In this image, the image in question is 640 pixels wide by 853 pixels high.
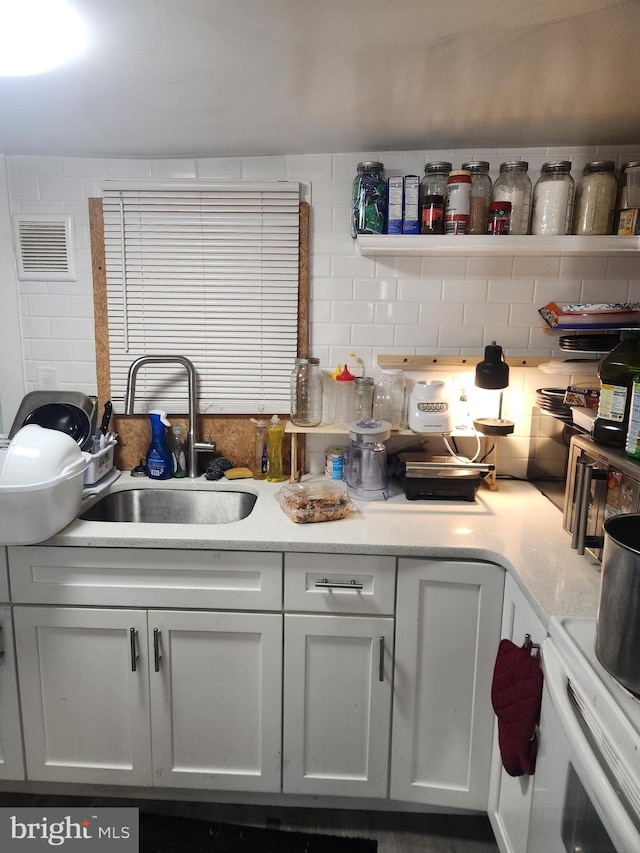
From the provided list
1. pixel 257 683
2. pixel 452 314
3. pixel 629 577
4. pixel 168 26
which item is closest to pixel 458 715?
pixel 257 683

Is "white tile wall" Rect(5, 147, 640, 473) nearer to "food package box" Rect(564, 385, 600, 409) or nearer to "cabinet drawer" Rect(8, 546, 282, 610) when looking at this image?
"food package box" Rect(564, 385, 600, 409)

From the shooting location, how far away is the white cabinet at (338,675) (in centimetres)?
158

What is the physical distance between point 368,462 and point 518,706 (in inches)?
35.4

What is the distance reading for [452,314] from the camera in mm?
2064

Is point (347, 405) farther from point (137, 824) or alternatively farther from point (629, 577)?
point (137, 824)

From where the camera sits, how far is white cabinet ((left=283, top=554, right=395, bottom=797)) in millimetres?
1581

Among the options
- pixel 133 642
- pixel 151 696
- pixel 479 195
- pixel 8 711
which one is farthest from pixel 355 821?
pixel 479 195

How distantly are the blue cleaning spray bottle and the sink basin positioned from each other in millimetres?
68

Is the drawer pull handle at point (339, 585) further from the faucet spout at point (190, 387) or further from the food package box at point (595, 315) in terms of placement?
the food package box at point (595, 315)

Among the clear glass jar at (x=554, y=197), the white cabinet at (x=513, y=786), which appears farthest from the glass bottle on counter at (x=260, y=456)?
the clear glass jar at (x=554, y=197)

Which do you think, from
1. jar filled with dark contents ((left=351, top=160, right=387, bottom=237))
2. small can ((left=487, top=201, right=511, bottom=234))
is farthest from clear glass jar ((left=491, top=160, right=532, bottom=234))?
jar filled with dark contents ((left=351, top=160, right=387, bottom=237))

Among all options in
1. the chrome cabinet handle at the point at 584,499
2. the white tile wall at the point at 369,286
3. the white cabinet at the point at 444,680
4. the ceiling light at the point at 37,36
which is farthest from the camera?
the white tile wall at the point at 369,286

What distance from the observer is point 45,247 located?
208cm

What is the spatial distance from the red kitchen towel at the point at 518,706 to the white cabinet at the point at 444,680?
9.1 inches
